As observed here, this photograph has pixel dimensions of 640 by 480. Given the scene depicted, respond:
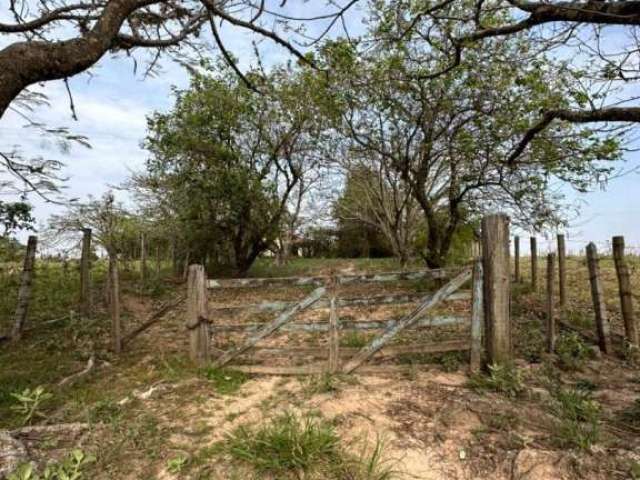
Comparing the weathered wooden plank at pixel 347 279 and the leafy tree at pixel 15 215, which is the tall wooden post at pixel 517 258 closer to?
the weathered wooden plank at pixel 347 279

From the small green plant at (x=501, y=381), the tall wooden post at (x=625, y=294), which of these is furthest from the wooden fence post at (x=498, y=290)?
the tall wooden post at (x=625, y=294)

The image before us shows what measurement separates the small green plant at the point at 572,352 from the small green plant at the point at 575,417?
711 millimetres

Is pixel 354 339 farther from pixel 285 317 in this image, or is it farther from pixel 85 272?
pixel 85 272

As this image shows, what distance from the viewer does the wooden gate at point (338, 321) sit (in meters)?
4.25

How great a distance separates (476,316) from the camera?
4.25 meters

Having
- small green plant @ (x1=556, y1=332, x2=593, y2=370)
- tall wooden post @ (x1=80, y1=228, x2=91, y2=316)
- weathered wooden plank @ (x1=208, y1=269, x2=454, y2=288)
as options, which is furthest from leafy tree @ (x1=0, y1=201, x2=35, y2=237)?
small green plant @ (x1=556, y1=332, x2=593, y2=370)

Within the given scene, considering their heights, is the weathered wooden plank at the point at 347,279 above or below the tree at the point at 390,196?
below

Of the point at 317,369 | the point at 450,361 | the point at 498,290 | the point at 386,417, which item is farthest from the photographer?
the point at 450,361

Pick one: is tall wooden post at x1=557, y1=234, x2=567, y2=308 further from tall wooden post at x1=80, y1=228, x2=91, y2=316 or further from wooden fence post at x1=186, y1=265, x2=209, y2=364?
tall wooden post at x1=80, y1=228, x2=91, y2=316

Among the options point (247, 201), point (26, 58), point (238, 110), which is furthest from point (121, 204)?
point (26, 58)

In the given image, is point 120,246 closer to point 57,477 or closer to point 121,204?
point 121,204

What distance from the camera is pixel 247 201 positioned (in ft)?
39.7

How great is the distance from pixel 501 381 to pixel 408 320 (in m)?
1.09

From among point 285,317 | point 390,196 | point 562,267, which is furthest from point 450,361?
point 390,196
